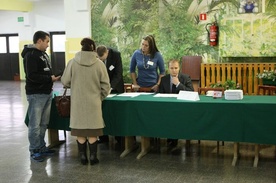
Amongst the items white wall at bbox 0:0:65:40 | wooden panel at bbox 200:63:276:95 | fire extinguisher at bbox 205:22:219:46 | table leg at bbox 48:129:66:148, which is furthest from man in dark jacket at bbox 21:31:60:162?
white wall at bbox 0:0:65:40

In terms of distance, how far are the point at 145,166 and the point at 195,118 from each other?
0.77m

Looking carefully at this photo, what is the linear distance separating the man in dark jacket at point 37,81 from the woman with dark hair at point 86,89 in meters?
0.36

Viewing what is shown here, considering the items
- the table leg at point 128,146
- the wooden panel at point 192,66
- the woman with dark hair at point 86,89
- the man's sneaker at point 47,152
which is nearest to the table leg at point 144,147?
the table leg at point 128,146

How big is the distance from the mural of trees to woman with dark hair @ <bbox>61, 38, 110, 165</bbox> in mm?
4758

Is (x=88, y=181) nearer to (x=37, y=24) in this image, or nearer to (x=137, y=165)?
(x=137, y=165)

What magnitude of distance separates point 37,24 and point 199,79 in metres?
9.00

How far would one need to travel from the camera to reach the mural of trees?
803cm

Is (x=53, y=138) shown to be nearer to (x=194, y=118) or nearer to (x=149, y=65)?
(x=149, y=65)

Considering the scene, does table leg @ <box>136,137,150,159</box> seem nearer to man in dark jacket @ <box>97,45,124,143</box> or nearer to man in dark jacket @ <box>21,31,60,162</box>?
man in dark jacket @ <box>97,45,124,143</box>

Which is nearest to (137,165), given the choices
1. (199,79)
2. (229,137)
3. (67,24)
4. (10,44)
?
(229,137)

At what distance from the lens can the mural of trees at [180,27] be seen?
26.3ft

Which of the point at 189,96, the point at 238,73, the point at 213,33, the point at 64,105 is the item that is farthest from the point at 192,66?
the point at 64,105

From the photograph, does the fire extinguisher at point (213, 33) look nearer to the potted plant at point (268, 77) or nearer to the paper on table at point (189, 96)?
the potted plant at point (268, 77)

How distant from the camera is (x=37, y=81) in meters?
4.36
